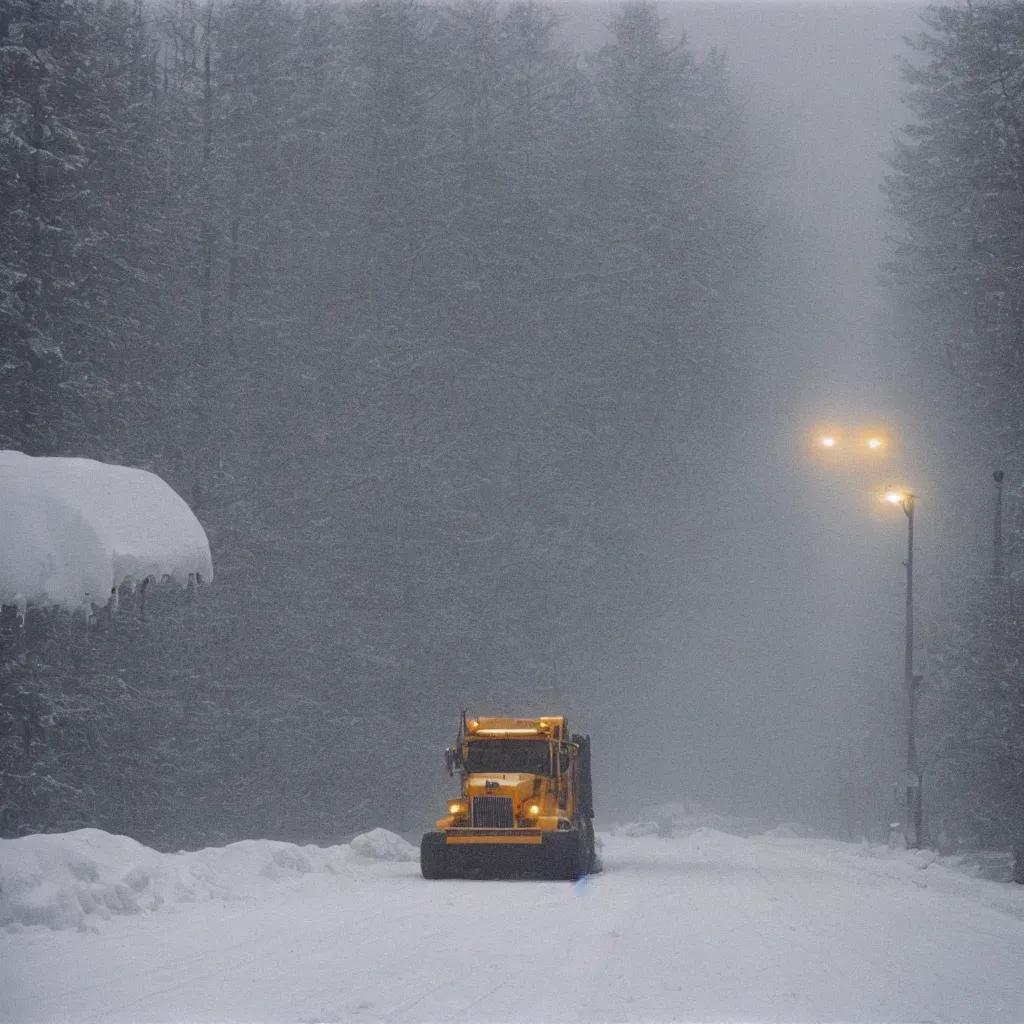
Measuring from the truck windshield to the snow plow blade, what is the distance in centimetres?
225

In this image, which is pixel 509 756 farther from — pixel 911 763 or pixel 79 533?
pixel 911 763

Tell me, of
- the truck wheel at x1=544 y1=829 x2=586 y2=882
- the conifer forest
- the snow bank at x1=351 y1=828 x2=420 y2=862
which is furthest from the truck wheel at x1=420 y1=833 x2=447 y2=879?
the conifer forest

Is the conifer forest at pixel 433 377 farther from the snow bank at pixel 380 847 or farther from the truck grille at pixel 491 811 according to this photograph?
the truck grille at pixel 491 811

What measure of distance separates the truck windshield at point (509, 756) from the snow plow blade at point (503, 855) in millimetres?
2253

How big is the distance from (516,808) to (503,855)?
95 cm

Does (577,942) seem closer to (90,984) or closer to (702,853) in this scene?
(90,984)

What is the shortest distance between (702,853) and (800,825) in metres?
20.4

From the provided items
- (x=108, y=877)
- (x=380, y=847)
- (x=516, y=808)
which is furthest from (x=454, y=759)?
(x=108, y=877)

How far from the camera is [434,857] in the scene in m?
19.4

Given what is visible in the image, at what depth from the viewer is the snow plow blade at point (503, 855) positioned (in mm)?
19422

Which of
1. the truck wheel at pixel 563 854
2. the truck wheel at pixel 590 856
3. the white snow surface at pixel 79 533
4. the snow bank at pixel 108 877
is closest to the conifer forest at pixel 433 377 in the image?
the truck wheel at pixel 590 856

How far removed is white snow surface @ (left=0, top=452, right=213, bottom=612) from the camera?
1298 cm

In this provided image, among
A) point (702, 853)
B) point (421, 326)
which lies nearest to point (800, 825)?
point (702, 853)

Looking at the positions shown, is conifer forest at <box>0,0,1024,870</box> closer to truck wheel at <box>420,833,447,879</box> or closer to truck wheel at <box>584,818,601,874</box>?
truck wheel at <box>584,818,601,874</box>
